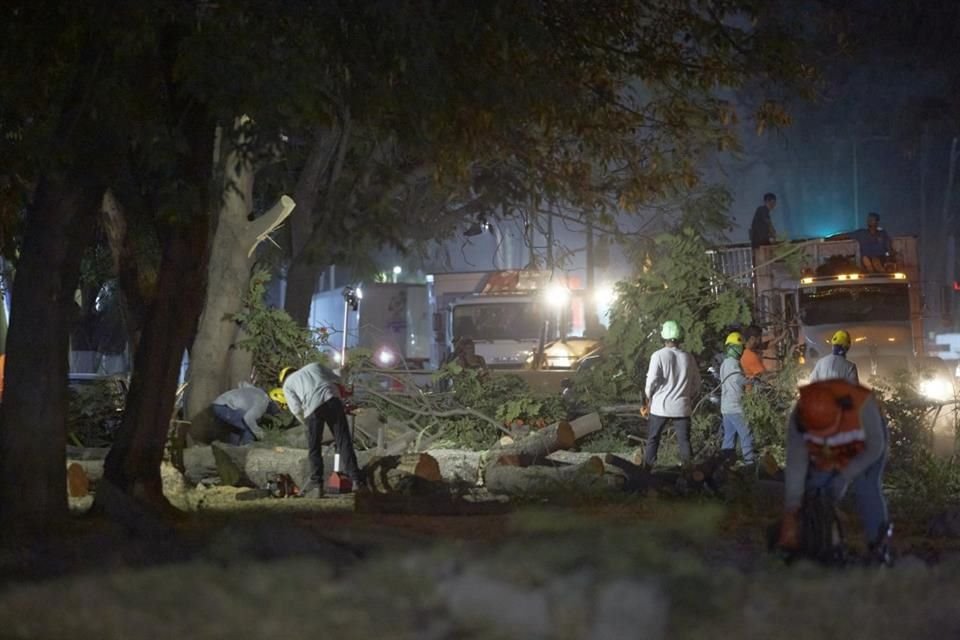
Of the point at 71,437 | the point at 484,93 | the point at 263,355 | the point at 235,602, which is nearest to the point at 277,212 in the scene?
the point at 263,355

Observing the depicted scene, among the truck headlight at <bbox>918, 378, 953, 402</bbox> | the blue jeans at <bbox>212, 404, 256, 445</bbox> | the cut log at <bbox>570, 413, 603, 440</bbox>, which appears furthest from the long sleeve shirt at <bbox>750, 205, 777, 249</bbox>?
the blue jeans at <bbox>212, 404, 256, 445</bbox>

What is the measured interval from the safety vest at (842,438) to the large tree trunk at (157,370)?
5522mm

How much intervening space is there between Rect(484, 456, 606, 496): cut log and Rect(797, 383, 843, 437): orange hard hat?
592cm

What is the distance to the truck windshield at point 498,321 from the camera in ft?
97.0

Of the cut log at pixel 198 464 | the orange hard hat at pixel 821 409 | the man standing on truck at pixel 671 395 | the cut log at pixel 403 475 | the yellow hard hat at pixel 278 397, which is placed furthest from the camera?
the yellow hard hat at pixel 278 397

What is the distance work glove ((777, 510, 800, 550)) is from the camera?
286 inches

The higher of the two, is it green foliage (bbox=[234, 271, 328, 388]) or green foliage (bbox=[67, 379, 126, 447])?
green foliage (bbox=[234, 271, 328, 388])

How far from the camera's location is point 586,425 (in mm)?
15977

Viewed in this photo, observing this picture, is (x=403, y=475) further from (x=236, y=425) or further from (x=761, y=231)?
(x=761, y=231)

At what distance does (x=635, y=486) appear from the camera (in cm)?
1298

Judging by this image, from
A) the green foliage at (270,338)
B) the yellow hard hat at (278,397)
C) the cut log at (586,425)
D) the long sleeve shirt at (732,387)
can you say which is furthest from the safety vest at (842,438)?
the green foliage at (270,338)

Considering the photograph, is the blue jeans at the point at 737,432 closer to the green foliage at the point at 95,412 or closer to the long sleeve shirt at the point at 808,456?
the long sleeve shirt at the point at 808,456

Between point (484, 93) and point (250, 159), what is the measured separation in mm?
2856

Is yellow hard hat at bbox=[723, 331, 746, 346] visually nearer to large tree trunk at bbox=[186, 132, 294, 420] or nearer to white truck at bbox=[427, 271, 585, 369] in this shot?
large tree trunk at bbox=[186, 132, 294, 420]
